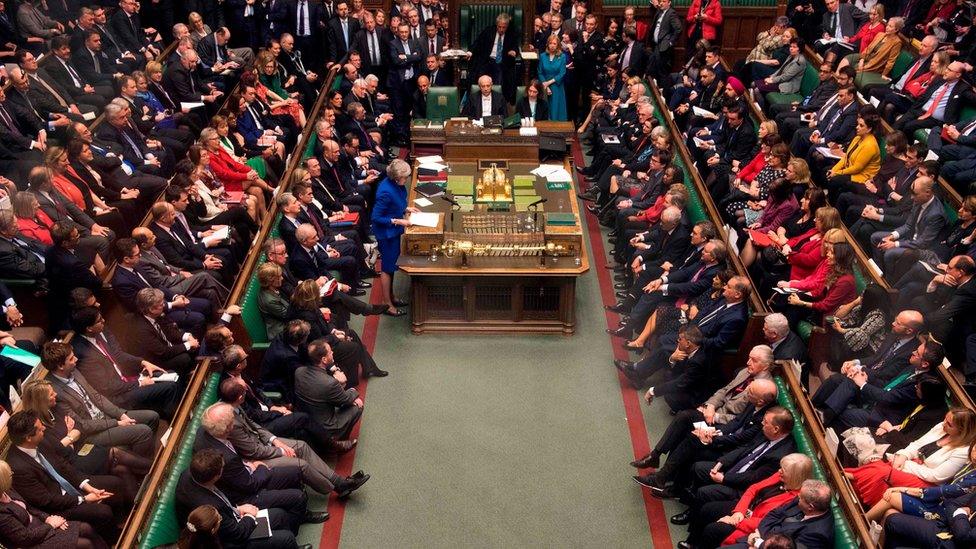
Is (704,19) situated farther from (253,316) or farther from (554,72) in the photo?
(253,316)

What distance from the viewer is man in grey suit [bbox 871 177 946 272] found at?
23.2 ft

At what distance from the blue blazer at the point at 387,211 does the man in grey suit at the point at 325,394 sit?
80.5 inches

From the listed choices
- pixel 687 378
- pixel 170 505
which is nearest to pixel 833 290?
pixel 687 378

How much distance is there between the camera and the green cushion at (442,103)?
11.7 m

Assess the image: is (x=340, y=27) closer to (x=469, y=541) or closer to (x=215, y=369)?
(x=215, y=369)

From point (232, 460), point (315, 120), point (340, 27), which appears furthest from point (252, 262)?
point (340, 27)

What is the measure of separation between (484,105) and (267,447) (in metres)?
6.67

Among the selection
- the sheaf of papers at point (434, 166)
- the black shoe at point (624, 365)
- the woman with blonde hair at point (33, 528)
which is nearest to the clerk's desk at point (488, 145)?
the sheaf of papers at point (434, 166)

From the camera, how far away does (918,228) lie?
722 centimetres

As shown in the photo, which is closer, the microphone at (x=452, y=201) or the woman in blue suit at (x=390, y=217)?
the woman in blue suit at (x=390, y=217)

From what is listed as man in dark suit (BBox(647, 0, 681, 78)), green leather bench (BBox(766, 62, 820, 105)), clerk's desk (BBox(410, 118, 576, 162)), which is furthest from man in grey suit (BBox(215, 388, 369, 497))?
man in dark suit (BBox(647, 0, 681, 78))

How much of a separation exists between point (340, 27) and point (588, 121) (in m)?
3.74

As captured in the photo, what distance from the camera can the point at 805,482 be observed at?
4.67 m

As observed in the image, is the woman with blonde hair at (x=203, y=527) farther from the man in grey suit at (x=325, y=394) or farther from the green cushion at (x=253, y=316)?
the green cushion at (x=253, y=316)
